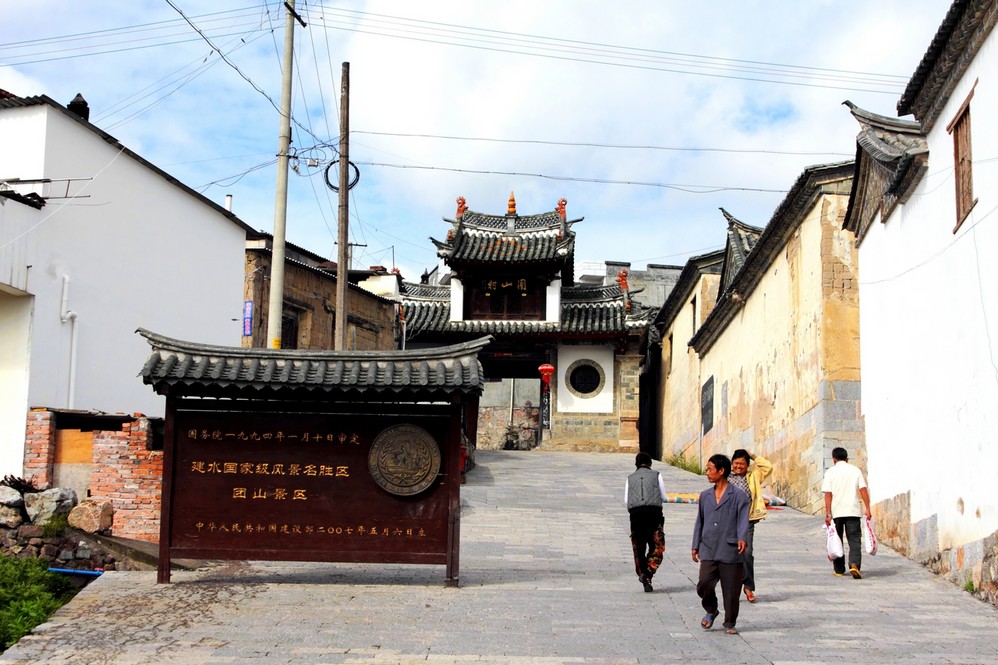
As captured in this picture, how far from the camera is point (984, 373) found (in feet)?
31.7

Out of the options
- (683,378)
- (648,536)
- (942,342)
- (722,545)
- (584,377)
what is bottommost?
(648,536)

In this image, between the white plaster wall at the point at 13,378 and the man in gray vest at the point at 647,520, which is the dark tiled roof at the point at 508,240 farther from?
the man in gray vest at the point at 647,520

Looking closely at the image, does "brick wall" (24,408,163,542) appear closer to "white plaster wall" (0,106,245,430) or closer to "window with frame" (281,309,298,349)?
"white plaster wall" (0,106,245,430)

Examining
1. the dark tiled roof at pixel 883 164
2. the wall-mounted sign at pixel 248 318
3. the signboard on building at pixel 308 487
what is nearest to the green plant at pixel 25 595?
the signboard on building at pixel 308 487

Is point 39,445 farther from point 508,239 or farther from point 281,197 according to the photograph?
point 508,239

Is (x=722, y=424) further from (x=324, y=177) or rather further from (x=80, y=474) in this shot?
(x=80, y=474)

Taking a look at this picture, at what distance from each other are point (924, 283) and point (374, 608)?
7034 millimetres

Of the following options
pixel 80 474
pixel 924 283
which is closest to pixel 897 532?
pixel 924 283

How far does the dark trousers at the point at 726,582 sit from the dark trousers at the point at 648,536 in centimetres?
181

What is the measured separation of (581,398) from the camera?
35062mm

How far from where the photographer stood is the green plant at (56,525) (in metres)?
13.0

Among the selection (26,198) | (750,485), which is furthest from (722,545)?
(26,198)

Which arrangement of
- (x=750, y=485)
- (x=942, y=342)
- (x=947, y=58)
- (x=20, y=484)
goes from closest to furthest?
1. (x=947, y=58)
2. (x=750, y=485)
3. (x=942, y=342)
4. (x=20, y=484)

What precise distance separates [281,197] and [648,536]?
31.5ft
